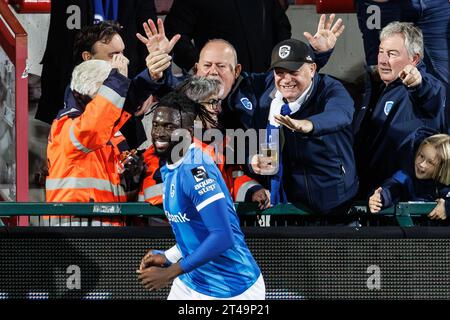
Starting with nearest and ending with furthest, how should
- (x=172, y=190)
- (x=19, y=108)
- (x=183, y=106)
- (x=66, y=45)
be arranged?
(x=172, y=190)
(x=183, y=106)
(x=19, y=108)
(x=66, y=45)

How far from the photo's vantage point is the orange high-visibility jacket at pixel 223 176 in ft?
22.6

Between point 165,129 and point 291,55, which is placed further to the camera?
point 291,55

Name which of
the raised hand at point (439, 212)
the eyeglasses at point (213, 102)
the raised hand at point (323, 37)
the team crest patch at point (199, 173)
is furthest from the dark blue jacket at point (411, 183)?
the team crest patch at point (199, 173)

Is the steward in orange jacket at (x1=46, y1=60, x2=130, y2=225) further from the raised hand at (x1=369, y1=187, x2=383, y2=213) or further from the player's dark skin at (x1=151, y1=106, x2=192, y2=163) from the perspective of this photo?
the raised hand at (x1=369, y1=187, x2=383, y2=213)

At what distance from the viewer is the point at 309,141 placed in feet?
22.6

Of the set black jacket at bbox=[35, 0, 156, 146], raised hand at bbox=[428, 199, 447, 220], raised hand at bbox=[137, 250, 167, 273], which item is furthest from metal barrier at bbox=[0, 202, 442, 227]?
raised hand at bbox=[137, 250, 167, 273]

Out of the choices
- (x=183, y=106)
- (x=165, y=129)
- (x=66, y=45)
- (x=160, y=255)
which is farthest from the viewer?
(x=66, y=45)

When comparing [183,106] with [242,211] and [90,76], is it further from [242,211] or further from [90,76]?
[90,76]

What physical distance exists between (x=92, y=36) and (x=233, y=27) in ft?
3.01

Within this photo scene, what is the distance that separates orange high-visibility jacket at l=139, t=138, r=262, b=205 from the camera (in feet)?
22.6

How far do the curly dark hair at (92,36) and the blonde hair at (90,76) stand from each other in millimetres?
95

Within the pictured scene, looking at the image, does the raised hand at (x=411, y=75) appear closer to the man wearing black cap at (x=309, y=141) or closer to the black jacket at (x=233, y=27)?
the man wearing black cap at (x=309, y=141)

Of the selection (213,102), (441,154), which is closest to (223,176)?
(213,102)
